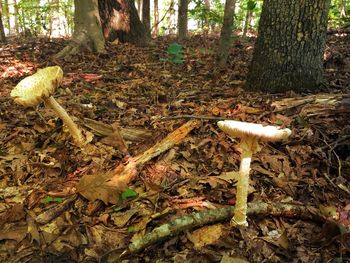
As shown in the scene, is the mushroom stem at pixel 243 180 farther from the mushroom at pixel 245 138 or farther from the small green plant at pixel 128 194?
the small green plant at pixel 128 194

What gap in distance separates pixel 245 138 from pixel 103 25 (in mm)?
6581

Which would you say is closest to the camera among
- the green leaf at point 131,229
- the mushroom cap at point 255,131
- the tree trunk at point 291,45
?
the mushroom cap at point 255,131

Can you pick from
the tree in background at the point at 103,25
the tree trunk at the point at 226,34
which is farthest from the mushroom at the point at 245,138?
the tree in background at the point at 103,25

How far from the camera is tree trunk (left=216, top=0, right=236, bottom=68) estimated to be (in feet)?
17.8

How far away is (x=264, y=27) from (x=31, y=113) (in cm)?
305

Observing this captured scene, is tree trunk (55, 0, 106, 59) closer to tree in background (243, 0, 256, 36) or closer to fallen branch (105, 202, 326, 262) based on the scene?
tree in background (243, 0, 256, 36)

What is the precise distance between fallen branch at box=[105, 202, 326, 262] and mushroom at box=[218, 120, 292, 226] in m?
0.14

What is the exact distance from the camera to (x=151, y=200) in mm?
2861

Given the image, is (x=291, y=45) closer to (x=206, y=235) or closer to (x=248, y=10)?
(x=206, y=235)

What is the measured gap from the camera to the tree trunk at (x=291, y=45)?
3.98 metres

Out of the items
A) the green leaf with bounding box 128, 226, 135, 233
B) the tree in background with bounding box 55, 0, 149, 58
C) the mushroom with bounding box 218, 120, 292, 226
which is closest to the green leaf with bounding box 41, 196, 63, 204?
the green leaf with bounding box 128, 226, 135, 233

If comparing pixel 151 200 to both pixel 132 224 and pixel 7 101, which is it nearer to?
pixel 132 224

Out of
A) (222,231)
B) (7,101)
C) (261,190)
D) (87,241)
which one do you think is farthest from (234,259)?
(7,101)

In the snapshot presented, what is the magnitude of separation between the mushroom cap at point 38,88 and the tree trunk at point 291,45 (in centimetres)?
248
